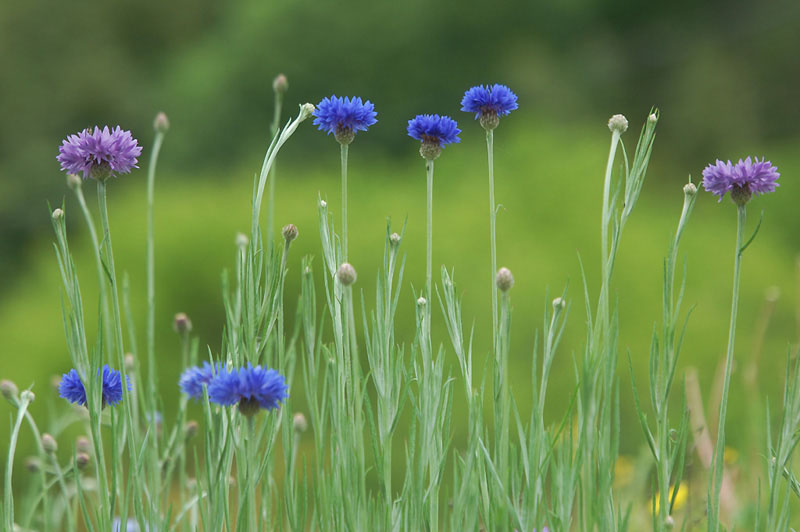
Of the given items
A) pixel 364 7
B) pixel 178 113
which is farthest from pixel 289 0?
pixel 178 113

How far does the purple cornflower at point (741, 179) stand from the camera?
0.65 meters

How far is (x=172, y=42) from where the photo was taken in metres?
7.09

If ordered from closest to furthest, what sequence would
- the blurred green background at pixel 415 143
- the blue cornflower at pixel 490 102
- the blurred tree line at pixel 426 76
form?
the blue cornflower at pixel 490 102 → the blurred green background at pixel 415 143 → the blurred tree line at pixel 426 76

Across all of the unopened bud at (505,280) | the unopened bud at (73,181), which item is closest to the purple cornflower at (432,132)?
the unopened bud at (505,280)

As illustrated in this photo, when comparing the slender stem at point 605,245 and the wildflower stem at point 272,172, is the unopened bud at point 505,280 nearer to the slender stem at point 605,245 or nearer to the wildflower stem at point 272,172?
the slender stem at point 605,245

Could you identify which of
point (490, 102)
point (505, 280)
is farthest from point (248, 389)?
point (490, 102)

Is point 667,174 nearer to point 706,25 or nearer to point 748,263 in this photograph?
point 706,25

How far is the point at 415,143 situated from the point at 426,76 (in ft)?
1.81

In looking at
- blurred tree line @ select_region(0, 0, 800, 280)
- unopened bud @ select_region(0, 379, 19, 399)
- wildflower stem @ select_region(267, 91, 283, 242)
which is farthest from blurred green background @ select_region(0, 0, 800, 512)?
unopened bud @ select_region(0, 379, 19, 399)

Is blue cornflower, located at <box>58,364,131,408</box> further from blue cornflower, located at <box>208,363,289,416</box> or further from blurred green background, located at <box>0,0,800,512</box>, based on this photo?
blurred green background, located at <box>0,0,800,512</box>

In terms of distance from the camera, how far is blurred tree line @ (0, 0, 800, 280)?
5199 millimetres

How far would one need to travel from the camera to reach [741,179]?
2.14ft

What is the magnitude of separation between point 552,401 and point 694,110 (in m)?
3.24

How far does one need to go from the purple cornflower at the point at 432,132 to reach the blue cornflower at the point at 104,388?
29 centimetres
